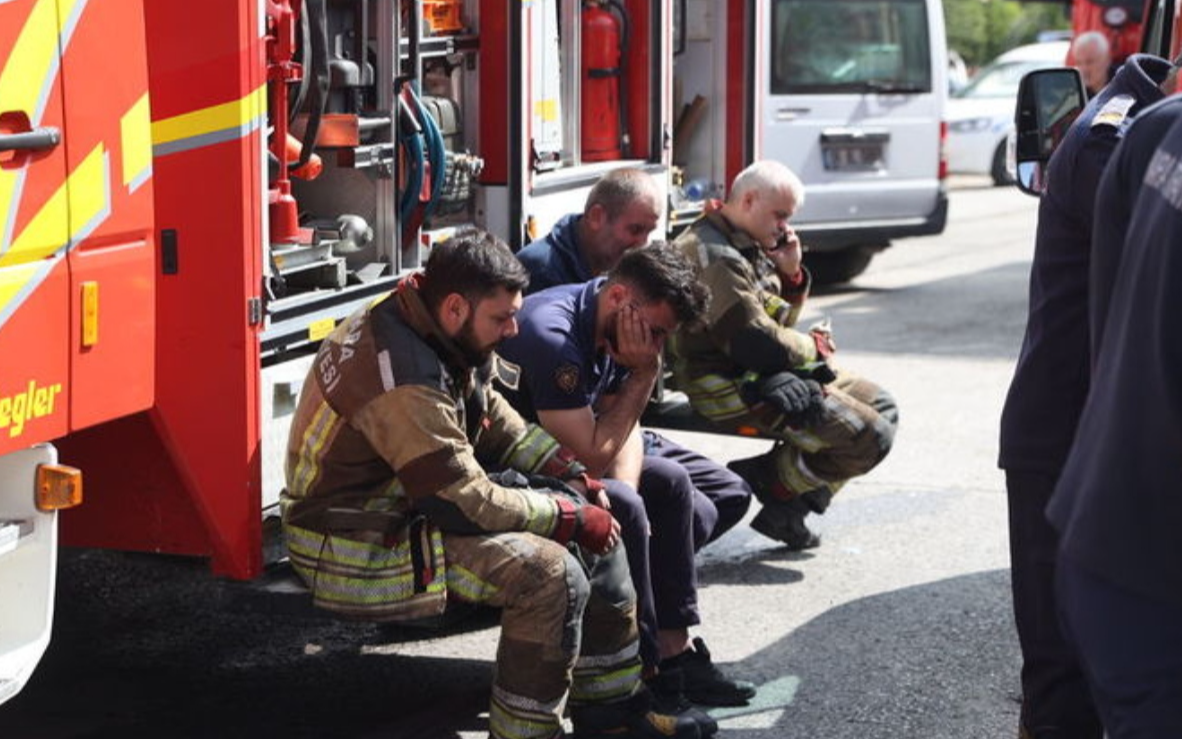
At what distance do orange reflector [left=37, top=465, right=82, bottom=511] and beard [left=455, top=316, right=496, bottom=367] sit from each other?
37.7 inches

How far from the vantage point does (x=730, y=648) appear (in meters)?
6.09

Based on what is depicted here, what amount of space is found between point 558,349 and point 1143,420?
2.66 metres

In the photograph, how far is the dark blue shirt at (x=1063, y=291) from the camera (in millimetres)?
3947

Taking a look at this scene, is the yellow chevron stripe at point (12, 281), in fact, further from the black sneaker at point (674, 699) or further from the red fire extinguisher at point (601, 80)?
the red fire extinguisher at point (601, 80)

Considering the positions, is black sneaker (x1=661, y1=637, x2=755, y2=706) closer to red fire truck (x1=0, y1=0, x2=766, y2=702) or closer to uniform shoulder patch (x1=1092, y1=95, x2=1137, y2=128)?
red fire truck (x1=0, y1=0, x2=766, y2=702)

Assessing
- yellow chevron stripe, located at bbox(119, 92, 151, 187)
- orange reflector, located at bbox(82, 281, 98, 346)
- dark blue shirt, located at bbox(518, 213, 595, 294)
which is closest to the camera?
orange reflector, located at bbox(82, 281, 98, 346)

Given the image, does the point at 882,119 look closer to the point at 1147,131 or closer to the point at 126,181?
the point at 126,181

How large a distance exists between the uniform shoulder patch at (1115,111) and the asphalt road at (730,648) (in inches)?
78.3

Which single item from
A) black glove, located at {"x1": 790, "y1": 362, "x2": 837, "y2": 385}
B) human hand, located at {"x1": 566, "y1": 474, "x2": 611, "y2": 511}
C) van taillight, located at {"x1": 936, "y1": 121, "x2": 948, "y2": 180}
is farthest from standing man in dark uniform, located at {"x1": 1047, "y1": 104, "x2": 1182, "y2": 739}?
van taillight, located at {"x1": 936, "y1": 121, "x2": 948, "y2": 180}

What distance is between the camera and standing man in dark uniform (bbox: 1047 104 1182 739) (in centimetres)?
270

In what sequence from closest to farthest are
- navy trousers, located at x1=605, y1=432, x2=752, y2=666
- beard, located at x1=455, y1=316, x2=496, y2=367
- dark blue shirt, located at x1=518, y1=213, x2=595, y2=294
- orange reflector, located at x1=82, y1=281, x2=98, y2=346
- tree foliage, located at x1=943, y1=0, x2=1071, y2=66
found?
orange reflector, located at x1=82, y1=281, x2=98, y2=346, beard, located at x1=455, y1=316, x2=496, y2=367, navy trousers, located at x1=605, y1=432, x2=752, y2=666, dark blue shirt, located at x1=518, y1=213, x2=595, y2=294, tree foliage, located at x1=943, y1=0, x2=1071, y2=66

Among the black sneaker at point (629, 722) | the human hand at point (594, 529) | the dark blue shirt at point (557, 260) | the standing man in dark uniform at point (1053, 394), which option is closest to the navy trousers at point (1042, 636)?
the standing man in dark uniform at point (1053, 394)

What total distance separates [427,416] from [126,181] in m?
0.84

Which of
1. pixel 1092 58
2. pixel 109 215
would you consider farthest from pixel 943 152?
pixel 109 215
